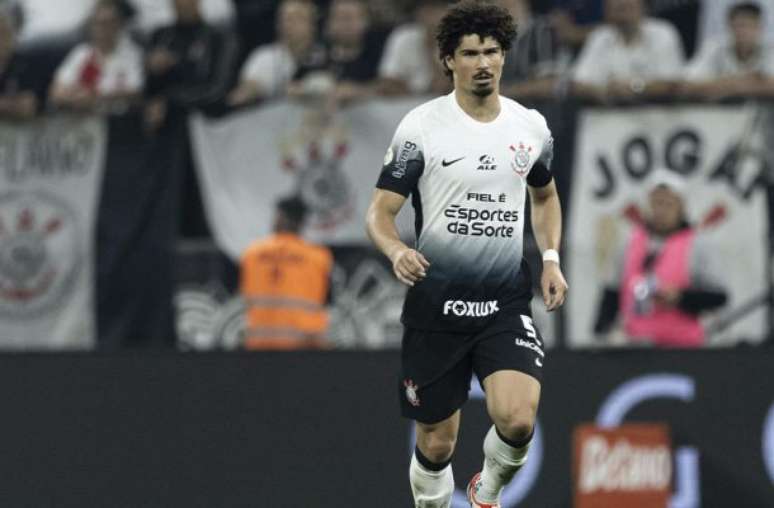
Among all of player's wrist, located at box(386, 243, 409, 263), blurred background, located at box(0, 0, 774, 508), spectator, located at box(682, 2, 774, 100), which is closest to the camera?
player's wrist, located at box(386, 243, 409, 263)

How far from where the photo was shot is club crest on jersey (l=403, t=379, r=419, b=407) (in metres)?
9.52

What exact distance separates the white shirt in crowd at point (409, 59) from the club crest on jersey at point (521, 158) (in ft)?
15.1

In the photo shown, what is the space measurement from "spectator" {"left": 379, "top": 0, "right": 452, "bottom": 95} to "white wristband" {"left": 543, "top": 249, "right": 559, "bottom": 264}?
4.40 m

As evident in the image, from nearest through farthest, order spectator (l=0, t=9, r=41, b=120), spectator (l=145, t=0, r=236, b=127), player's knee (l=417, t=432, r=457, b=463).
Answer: player's knee (l=417, t=432, r=457, b=463)
spectator (l=0, t=9, r=41, b=120)
spectator (l=145, t=0, r=236, b=127)

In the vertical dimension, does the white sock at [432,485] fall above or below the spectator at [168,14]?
below

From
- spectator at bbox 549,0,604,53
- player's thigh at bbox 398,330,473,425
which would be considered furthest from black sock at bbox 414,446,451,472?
spectator at bbox 549,0,604,53

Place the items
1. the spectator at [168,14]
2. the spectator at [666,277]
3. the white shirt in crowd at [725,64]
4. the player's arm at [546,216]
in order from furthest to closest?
the spectator at [168,14], the white shirt in crowd at [725,64], the spectator at [666,277], the player's arm at [546,216]

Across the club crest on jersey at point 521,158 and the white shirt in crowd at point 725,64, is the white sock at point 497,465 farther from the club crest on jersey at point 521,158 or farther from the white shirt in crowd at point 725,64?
the white shirt in crowd at point 725,64

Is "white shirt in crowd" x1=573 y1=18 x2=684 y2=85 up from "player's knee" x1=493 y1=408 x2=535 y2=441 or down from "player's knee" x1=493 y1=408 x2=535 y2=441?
up

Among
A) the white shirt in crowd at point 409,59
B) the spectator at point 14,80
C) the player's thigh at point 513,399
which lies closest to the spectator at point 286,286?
the white shirt in crowd at point 409,59

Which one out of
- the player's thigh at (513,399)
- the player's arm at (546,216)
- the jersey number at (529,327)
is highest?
the player's arm at (546,216)

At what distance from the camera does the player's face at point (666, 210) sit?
12523mm

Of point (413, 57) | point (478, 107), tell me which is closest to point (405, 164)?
point (478, 107)

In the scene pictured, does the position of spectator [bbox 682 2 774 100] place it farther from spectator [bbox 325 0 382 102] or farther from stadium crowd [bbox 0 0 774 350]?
spectator [bbox 325 0 382 102]
